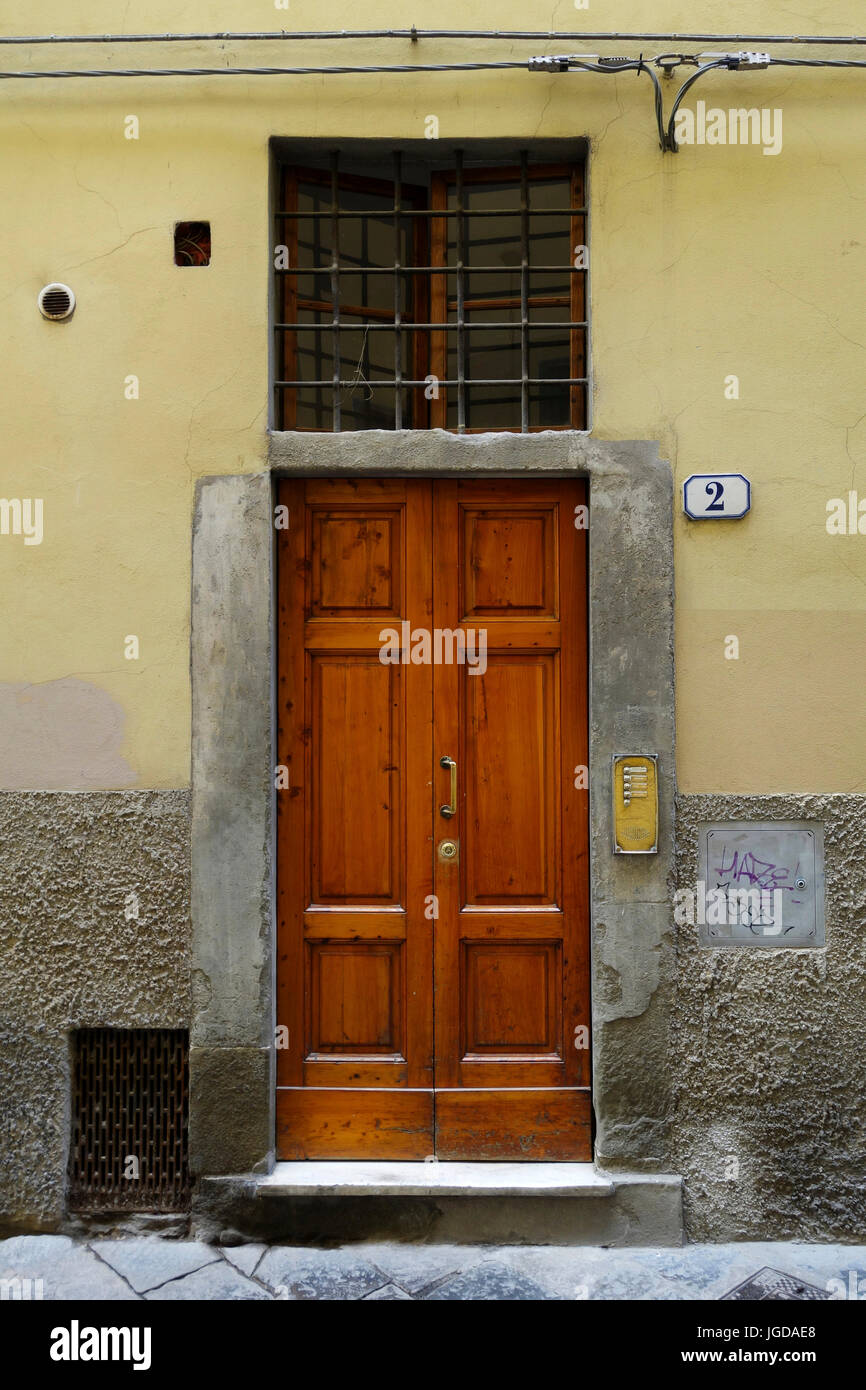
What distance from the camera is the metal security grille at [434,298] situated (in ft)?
13.3

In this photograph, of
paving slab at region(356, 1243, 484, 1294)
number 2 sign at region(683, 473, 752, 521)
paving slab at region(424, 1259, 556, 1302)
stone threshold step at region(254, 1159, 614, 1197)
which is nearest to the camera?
paving slab at region(424, 1259, 556, 1302)

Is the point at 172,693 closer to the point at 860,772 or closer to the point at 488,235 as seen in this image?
the point at 488,235

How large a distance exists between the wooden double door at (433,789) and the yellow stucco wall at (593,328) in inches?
17.2

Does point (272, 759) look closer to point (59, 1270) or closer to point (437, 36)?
point (59, 1270)

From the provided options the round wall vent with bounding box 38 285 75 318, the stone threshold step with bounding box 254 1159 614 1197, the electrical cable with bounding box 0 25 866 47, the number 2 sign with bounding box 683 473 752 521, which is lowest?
the stone threshold step with bounding box 254 1159 614 1197

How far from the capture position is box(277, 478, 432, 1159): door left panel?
3992 mm

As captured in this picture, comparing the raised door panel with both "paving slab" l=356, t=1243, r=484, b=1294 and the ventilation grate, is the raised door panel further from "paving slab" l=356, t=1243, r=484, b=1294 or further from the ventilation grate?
the ventilation grate

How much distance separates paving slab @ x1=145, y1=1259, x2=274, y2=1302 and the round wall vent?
357 centimetres

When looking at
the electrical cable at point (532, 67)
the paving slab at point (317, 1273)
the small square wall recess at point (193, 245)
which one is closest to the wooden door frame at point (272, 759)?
the paving slab at point (317, 1273)

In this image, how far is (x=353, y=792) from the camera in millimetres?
4031

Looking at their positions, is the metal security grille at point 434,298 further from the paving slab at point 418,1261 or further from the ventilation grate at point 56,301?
the paving slab at point 418,1261

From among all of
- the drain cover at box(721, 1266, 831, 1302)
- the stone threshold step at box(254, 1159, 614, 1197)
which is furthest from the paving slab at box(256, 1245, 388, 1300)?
the drain cover at box(721, 1266, 831, 1302)

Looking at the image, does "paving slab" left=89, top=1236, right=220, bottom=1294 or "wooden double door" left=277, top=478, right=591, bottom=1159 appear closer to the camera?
"paving slab" left=89, top=1236, right=220, bottom=1294

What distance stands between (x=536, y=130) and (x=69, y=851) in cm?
329
